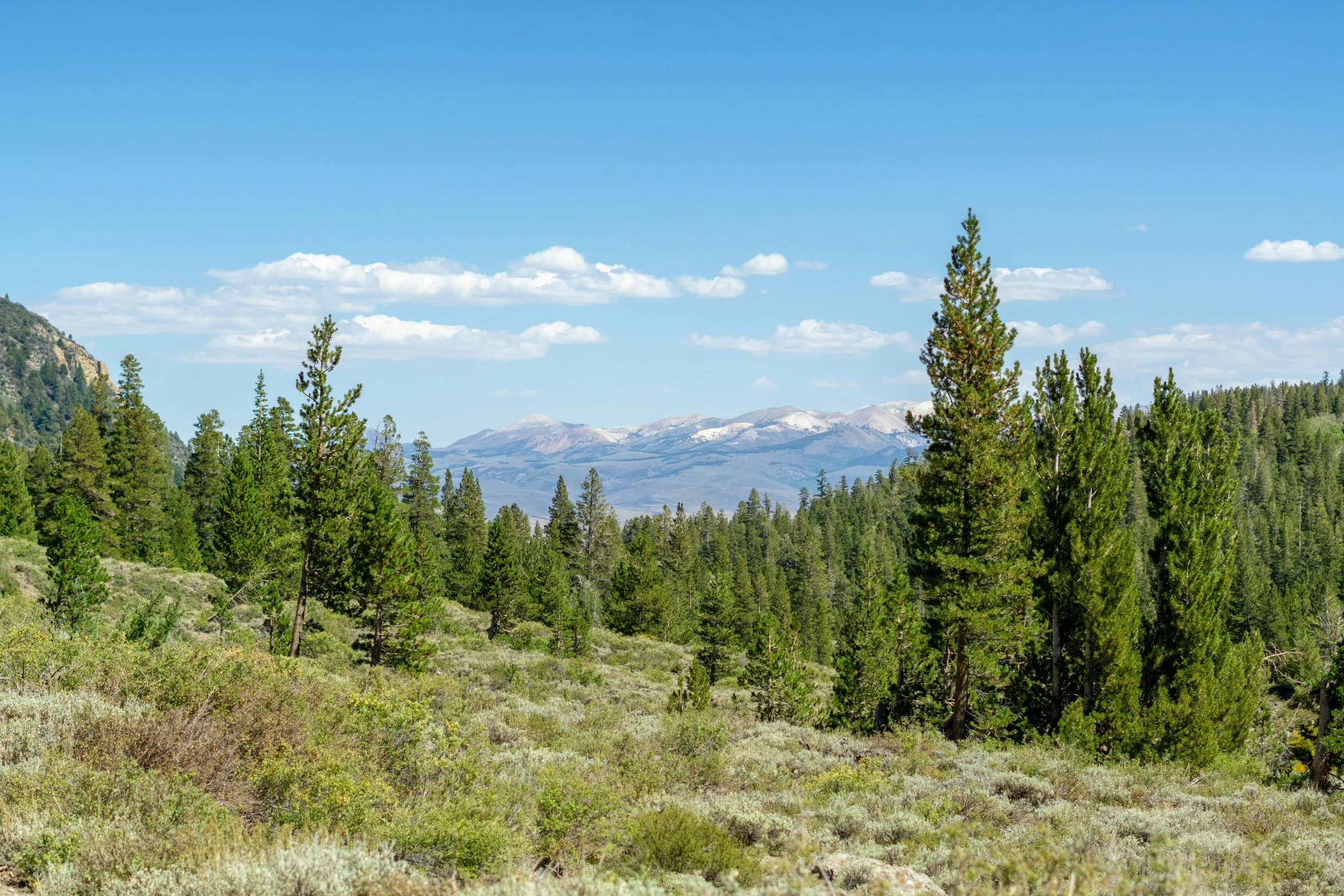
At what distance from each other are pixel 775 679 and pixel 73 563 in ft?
75.1

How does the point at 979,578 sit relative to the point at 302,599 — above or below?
above

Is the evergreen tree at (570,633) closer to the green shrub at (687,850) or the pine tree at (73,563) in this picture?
the pine tree at (73,563)

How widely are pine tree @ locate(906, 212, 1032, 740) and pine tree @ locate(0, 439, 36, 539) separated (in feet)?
189

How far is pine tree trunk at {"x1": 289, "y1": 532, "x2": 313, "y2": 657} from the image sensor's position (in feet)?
90.7

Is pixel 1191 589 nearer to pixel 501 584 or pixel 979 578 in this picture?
pixel 979 578

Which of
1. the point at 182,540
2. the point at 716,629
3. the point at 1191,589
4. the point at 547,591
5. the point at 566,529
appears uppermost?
the point at 1191,589

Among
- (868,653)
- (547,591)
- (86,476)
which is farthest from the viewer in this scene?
(86,476)

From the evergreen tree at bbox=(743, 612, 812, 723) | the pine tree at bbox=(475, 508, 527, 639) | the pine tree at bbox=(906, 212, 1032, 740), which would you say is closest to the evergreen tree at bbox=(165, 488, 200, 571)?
the pine tree at bbox=(475, 508, 527, 639)

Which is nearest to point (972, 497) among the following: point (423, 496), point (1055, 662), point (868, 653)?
point (1055, 662)

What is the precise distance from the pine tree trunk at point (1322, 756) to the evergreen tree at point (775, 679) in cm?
1455

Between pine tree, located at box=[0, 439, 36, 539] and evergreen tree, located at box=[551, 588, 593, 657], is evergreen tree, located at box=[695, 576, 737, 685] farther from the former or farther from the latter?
pine tree, located at box=[0, 439, 36, 539]

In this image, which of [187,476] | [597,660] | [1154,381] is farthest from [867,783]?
[187,476]

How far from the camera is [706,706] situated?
25047 mm

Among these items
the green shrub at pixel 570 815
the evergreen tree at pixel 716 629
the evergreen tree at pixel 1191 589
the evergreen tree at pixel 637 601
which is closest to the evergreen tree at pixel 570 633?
the evergreen tree at pixel 716 629
